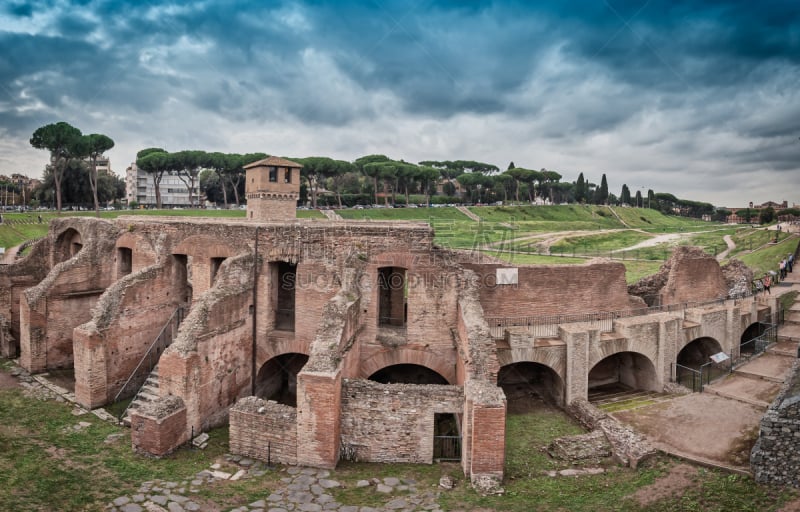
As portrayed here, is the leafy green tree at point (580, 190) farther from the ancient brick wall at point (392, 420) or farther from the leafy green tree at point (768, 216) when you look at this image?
the ancient brick wall at point (392, 420)

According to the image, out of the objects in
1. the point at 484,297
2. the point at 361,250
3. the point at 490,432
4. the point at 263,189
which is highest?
the point at 263,189

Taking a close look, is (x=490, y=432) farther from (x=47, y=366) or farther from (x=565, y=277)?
(x=47, y=366)

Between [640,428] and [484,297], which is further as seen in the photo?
[484,297]

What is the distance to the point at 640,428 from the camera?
42.6ft

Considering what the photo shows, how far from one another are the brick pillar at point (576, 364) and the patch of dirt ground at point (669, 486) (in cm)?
412

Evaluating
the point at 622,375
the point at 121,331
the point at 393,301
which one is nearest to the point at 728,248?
the point at 622,375

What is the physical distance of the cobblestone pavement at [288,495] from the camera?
356 inches

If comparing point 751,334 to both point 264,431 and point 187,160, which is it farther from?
point 187,160

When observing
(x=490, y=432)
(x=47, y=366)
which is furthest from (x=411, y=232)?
(x=47, y=366)

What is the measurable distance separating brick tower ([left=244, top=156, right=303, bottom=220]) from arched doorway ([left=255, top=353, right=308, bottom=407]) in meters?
13.8

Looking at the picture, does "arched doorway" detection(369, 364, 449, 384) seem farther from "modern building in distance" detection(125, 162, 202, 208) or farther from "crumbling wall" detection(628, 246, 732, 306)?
"modern building in distance" detection(125, 162, 202, 208)

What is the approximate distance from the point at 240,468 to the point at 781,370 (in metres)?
16.4

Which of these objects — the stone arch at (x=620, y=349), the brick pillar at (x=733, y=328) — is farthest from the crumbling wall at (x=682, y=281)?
the stone arch at (x=620, y=349)

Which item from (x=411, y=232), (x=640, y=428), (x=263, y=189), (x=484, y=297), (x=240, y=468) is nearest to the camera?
(x=240, y=468)
